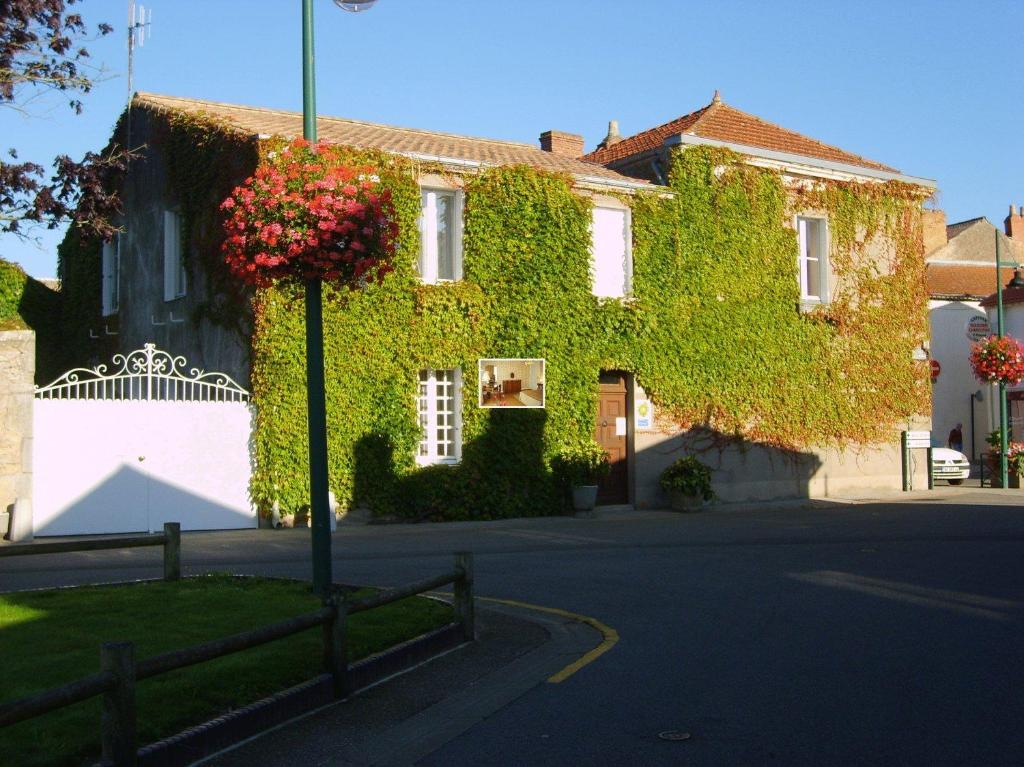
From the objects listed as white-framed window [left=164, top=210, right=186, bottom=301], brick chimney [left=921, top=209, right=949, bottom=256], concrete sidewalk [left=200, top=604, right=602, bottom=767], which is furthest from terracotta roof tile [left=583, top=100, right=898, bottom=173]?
brick chimney [left=921, top=209, right=949, bottom=256]

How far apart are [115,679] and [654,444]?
64.3 feet

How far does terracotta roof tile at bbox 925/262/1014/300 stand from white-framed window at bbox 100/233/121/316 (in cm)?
3312

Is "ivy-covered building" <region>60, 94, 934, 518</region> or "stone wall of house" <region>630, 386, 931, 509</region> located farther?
"stone wall of house" <region>630, 386, 931, 509</region>

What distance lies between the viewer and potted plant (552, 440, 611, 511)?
2255cm

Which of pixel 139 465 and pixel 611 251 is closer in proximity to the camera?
pixel 139 465

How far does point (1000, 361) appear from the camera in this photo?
1142 inches

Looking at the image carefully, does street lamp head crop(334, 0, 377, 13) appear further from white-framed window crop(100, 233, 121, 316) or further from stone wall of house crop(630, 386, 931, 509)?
white-framed window crop(100, 233, 121, 316)

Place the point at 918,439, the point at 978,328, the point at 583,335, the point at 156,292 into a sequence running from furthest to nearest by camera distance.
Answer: the point at 978,328 < the point at 918,439 < the point at 156,292 < the point at 583,335

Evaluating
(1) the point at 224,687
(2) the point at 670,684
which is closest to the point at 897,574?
(2) the point at 670,684

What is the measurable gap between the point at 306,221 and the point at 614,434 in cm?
1454

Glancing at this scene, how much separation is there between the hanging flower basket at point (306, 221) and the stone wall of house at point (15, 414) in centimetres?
798

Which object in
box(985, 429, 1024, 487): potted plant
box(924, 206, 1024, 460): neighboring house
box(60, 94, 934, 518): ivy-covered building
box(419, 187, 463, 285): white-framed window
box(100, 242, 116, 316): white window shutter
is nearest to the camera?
box(60, 94, 934, 518): ivy-covered building

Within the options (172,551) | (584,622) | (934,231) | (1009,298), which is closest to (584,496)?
(172,551)

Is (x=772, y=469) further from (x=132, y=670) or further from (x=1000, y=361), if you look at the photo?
(x=132, y=670)
